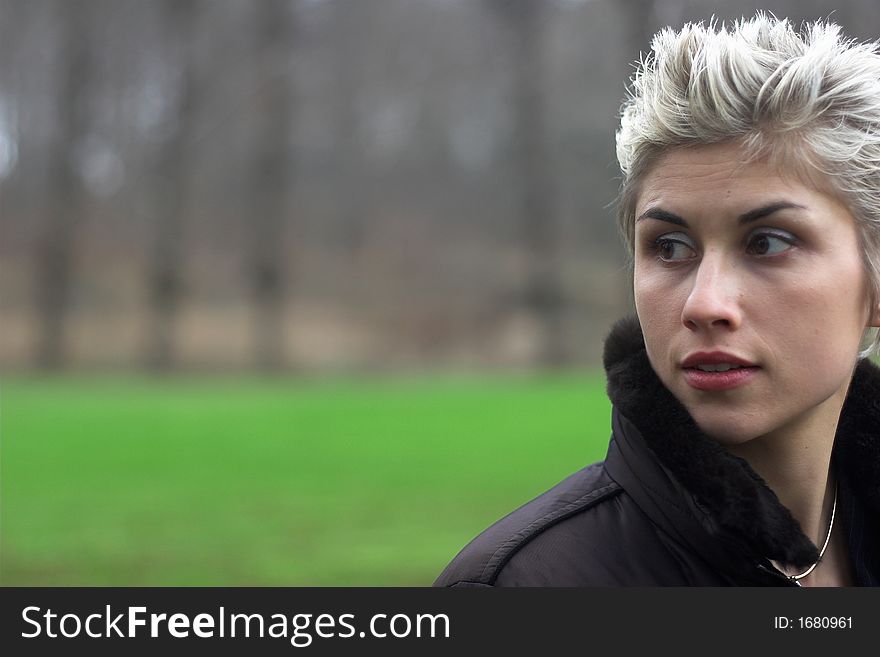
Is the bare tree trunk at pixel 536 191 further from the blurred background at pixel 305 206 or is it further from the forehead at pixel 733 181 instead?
the forehead at pixel 733 181

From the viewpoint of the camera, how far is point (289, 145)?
117 feet

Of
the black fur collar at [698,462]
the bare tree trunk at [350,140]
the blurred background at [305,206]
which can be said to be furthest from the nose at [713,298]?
the bare tree trunk at [350,140]

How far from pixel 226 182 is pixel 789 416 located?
36.2m

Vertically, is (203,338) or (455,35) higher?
(455,35)

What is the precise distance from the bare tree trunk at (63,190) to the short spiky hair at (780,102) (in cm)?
2991

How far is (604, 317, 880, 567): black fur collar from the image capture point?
1.74 metres

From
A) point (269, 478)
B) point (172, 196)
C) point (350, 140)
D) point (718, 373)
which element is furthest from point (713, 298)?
point (350, 140)

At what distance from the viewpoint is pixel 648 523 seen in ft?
5.99

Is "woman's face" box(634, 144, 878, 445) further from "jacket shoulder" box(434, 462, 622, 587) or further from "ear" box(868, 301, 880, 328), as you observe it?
"jacket shoulder" box(434, 462, 622, 587)

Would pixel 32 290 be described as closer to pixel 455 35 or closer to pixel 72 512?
pixel 455 35

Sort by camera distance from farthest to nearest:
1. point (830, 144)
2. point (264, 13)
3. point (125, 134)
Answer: point (125, 134)
point (264, 13)
point (830, 144)

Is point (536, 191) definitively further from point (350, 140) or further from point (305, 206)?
point (305, 206)

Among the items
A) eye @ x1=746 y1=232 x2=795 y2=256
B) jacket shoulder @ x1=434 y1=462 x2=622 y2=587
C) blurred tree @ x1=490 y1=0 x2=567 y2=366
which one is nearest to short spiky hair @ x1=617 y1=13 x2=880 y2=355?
eye @ x1=746 y1=232 x2=795 y2=256

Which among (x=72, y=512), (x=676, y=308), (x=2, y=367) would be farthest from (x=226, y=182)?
(x=676, y=308)
